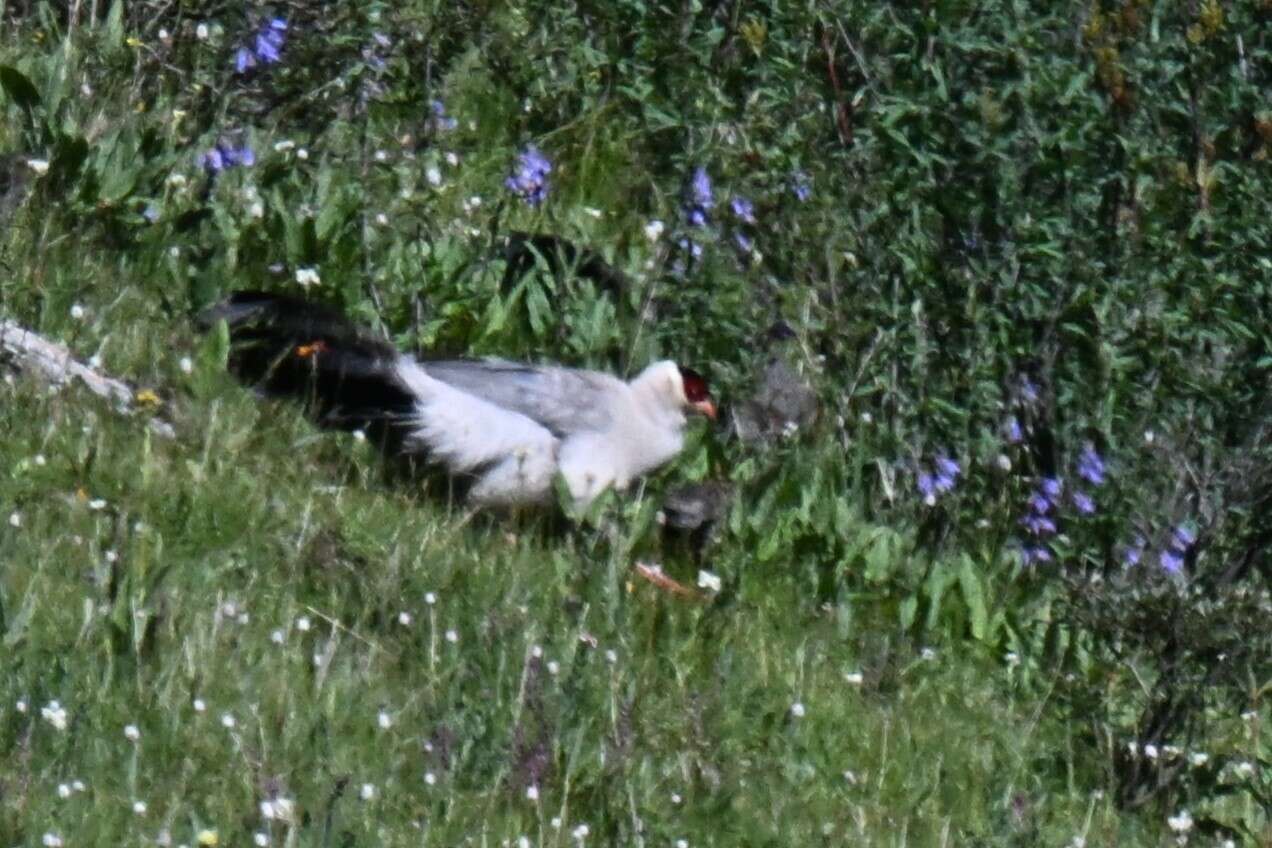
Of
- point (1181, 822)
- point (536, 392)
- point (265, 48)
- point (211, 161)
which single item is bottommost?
point (1181, 822)

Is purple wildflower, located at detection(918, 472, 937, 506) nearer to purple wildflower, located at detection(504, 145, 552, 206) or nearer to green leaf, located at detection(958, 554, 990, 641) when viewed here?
green leaf, located at detection(958, 554, 990, 641)

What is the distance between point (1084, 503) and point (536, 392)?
1.65m

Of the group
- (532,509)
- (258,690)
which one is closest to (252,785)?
(258,690)

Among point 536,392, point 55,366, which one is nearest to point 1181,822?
point 536,392

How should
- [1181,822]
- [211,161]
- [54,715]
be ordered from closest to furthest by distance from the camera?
[54,715] < [1181,822] < [211,161]

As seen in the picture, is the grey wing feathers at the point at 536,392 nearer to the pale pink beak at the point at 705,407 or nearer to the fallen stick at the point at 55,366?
the pale pink beak at the point at 705,407

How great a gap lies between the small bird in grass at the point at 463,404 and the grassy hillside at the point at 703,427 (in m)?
0.15

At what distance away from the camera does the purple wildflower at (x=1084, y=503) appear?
7.69m

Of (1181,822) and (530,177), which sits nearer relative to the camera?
(1181,822)

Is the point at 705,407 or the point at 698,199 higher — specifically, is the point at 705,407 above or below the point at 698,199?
below

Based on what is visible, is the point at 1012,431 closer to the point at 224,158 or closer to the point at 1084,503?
the point at 1084,503

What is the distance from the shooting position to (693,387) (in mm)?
7789

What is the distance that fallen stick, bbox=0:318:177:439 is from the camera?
6.66 m

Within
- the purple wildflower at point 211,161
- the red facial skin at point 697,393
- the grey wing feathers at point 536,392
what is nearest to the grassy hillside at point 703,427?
the purple wildflower at point 211,161
